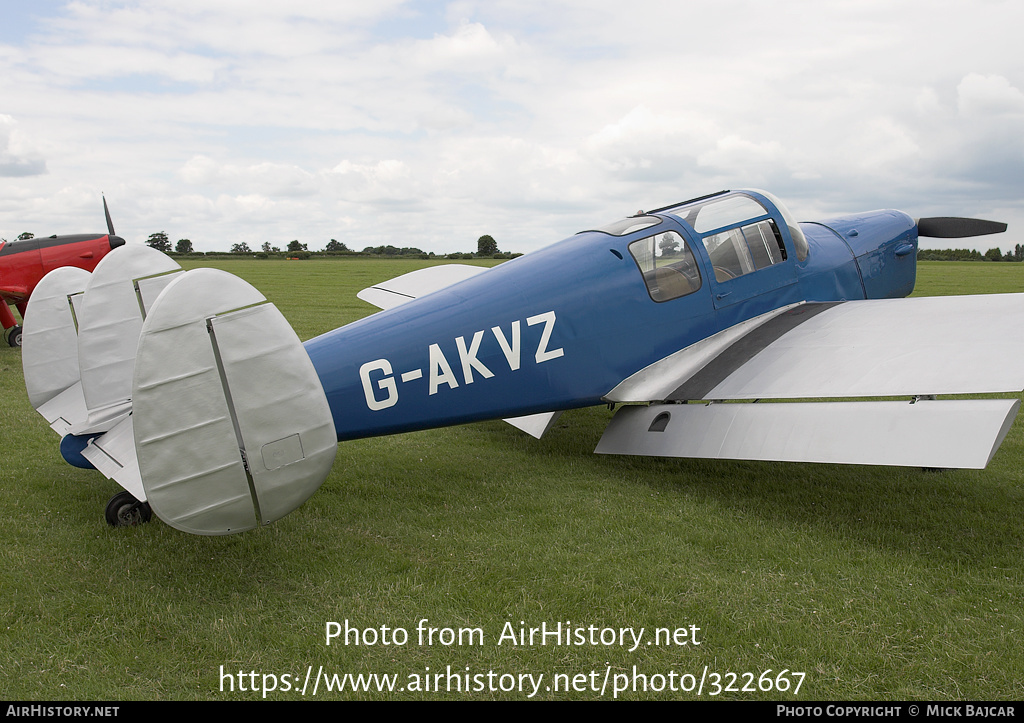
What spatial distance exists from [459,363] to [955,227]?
22.3 feet

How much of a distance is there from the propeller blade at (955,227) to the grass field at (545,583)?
3396mm

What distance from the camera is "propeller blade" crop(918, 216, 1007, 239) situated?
793 centimetres

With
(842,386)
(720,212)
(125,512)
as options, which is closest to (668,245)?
(720,212)

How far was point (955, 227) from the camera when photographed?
26.2ft

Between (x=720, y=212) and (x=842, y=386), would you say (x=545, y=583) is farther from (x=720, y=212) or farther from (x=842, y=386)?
(x=720, y=212)

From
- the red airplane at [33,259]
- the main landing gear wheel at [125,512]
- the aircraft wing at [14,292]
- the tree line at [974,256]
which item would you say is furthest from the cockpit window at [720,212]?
the tree line at [974,256]

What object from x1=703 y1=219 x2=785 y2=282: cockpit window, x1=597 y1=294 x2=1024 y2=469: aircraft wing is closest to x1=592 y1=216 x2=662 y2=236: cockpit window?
x1=703 y1=219 x2=785 y2=282: cockpit window

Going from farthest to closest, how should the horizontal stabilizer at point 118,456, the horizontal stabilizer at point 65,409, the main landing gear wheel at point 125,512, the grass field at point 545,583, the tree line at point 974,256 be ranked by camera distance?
the tree line at point 974,256 → the horizontal stabilizer at point 65,409 → the main landing gear wheel at point 125,512 → the horizontal stabilizer at point 118,456 → the grass field at point 545,583

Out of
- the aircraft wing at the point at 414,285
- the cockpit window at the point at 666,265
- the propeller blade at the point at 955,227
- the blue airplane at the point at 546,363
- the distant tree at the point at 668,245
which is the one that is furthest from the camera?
the aircraft wing at the point at 414,285

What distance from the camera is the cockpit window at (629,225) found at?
222 inches

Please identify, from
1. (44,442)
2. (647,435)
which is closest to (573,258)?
(647,435)

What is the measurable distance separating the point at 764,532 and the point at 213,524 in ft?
10.7

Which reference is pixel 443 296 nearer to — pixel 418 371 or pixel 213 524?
→ pixel 418 371

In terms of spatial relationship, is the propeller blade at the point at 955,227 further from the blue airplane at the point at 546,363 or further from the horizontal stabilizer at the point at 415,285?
the horizontal stabilizer at the point at 415,285
